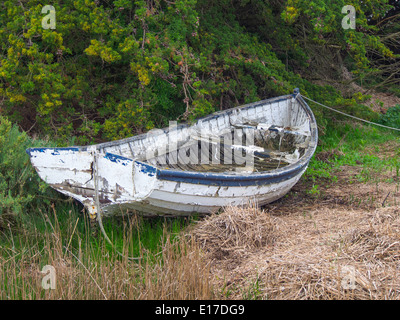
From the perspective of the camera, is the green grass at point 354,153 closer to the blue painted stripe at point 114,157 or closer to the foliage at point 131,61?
the foliage at point 131,61

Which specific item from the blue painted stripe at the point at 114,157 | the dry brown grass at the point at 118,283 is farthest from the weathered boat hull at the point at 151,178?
the dry brown grass at the point at 118,283

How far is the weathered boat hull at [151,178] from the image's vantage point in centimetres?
390

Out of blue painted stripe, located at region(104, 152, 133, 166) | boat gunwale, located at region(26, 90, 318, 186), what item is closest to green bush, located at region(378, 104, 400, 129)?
boat gunwale, located at region(26, 90, 318, 186)

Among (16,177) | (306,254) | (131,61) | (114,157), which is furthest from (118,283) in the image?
(131,61)

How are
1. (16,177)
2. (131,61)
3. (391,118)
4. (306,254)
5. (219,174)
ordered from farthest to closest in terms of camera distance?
(391,118)
(131,61)
(16,177)
(219,174)
(306,254)

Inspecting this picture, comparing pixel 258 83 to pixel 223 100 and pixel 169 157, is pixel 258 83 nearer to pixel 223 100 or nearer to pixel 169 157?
pixel 223 100

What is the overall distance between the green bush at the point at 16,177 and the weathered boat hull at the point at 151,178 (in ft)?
0.91

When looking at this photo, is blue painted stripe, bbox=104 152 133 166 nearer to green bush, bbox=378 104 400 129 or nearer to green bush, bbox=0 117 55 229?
green bush, bbox=0 117 55 229

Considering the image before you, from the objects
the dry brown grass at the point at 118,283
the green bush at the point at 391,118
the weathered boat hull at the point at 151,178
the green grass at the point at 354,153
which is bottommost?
the dry brown grass at the point at 118,283

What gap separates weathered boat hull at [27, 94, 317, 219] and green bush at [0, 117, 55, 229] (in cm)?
28

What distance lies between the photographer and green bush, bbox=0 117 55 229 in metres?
4.26

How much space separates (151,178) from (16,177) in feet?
5.10

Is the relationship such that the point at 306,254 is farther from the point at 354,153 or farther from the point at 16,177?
the point at 354,153

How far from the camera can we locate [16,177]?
4.45 m
